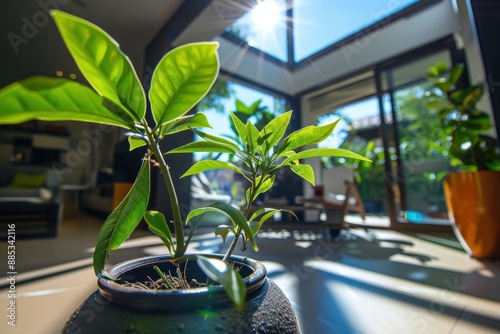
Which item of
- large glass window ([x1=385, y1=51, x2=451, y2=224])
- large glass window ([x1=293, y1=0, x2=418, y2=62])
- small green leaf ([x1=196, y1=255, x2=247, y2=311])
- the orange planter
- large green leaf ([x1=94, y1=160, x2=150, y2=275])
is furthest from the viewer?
large glass window ([x1=385, y1=51, x2=451, y2=224])

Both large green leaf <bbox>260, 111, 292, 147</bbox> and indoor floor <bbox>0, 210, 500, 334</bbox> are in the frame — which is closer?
large green leaf <bbox>260, 111, 292, 147</bbox>

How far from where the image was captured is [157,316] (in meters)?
0.24

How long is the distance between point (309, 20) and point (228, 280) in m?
3.36

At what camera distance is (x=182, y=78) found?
28cm

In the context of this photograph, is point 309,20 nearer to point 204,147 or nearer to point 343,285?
point 343,285

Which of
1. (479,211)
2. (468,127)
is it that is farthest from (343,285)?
(468,127)

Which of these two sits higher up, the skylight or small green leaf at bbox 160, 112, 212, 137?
the skylight

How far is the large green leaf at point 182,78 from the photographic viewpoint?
10.7 inches

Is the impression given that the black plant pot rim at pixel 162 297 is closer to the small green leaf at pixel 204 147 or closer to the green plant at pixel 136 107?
the green plant at pixel 136 107

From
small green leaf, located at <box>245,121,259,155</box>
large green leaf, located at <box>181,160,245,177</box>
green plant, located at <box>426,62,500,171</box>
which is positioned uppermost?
green plant, located at <box>426,62,500,171</box>

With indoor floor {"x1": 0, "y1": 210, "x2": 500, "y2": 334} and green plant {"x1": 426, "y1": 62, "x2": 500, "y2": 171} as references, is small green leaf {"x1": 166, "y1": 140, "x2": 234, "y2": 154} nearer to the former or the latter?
A: indoor floor {"x1": 0, "y1": 210, "x2": 500, "y2": 334}

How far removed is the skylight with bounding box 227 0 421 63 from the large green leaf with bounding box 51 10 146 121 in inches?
102

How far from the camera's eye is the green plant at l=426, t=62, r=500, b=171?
5.58 feet

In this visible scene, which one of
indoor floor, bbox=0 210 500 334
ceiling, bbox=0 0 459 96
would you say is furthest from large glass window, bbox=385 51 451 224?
indoor floor, bbox=0 210 500 334
